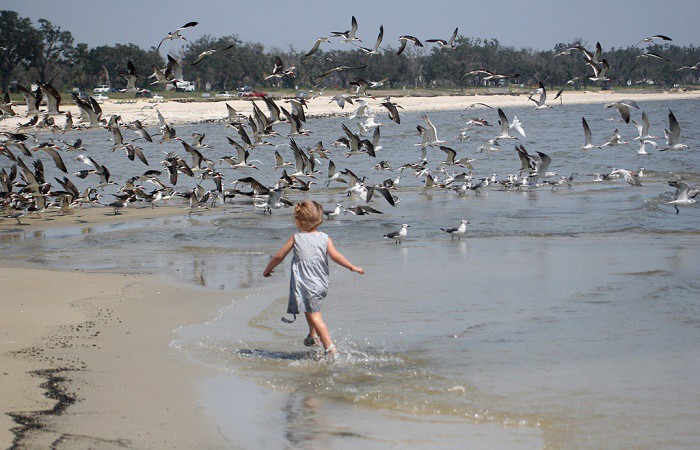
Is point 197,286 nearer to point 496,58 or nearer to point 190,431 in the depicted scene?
point 190,431

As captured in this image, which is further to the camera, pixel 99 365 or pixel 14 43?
pixel 14 43

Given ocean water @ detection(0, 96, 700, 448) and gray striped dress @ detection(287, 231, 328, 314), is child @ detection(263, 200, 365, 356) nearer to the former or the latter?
gray striped dress @ detection(287, 231, 328, 314)

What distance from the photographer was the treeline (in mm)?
94250

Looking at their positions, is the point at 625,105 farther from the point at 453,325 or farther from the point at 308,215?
the point at 308,215

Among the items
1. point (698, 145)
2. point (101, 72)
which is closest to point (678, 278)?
point (698, 145)

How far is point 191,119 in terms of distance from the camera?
67.4 m

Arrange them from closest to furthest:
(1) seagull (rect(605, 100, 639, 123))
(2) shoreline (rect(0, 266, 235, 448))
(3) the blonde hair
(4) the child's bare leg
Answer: (2) shoreline (rect(0, 266, 235, 448)) → (3) the blonde hair → (4) the child's bare leg → (1) seagull (rect(605, 100, 639, 123))

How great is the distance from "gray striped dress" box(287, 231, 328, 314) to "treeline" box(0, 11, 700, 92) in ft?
202

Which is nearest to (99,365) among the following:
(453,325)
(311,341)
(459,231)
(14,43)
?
(311,341)

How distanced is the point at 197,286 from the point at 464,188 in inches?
537

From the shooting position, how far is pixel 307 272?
24.1 feet

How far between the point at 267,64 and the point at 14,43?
33353 millimetres

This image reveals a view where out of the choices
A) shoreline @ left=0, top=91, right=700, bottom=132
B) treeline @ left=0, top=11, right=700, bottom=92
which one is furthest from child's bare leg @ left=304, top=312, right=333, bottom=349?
treeline @ left=0, top=11, right=700, bottom=92

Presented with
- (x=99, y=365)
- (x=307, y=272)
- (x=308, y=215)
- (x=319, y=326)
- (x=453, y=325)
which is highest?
(x=308, y=215)
